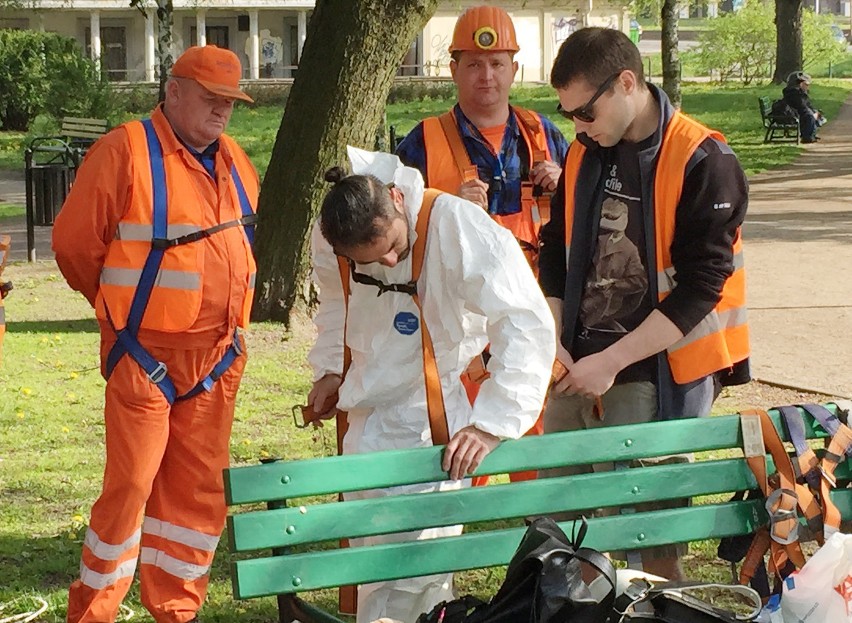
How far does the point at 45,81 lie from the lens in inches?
1324

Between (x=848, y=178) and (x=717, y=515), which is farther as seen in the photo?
(x=848, y=178)

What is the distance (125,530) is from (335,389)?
1023 mm

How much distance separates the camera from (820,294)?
40.6 ft

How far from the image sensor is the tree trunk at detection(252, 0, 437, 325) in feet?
32.6

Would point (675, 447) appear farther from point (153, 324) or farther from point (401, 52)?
point (401, 52)

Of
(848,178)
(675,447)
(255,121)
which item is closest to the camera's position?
(675,447)

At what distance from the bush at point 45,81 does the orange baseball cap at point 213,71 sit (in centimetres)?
2702

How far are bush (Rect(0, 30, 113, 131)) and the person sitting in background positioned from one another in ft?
46.8

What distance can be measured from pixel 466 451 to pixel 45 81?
3147 centimetres

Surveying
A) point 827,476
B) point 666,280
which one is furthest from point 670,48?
point 827,476

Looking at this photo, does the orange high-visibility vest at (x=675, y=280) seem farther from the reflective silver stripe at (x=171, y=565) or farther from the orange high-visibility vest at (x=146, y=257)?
the reflective silver stripe at (x=171, y=565)

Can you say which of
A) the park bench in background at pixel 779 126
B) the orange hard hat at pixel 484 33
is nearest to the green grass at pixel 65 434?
the orange hard hat at pixel 484 33

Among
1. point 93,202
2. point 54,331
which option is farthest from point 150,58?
point 93,202

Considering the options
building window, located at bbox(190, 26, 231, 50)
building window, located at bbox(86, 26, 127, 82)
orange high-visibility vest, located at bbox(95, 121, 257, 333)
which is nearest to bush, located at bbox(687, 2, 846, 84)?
building window, located at bbox(190, 26, 231, 50)
